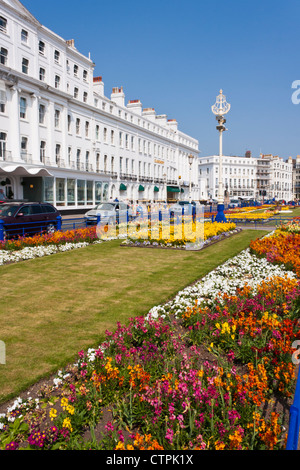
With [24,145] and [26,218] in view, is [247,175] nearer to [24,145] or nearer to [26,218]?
[24,145]

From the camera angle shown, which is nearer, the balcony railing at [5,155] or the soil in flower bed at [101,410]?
the soil in flower bed at [101,410]

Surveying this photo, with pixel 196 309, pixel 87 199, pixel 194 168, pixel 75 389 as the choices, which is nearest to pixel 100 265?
pixel 196 309

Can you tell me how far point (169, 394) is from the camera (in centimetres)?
371

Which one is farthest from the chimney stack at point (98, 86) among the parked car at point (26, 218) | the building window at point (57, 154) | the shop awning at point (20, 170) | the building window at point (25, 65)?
the parked car at point (26, 218)

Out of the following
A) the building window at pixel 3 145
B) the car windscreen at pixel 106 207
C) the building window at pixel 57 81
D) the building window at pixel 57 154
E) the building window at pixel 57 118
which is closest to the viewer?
the car windscreen at pixel 106 207

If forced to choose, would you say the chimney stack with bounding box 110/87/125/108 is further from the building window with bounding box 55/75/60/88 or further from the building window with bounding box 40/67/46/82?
the building window with bounding box 40/67/46/82

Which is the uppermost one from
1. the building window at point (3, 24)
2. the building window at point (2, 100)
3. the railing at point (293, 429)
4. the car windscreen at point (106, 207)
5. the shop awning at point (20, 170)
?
the building window at point (3, 24)

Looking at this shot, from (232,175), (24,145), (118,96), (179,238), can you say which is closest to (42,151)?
(24,145)

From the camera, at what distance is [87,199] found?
45.0m

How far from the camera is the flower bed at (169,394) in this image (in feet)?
10.6

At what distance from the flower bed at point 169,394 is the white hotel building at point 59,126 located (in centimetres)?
2886

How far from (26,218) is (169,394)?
15.1 metres

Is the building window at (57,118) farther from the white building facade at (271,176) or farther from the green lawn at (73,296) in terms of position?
the white building facade at (271,176)
